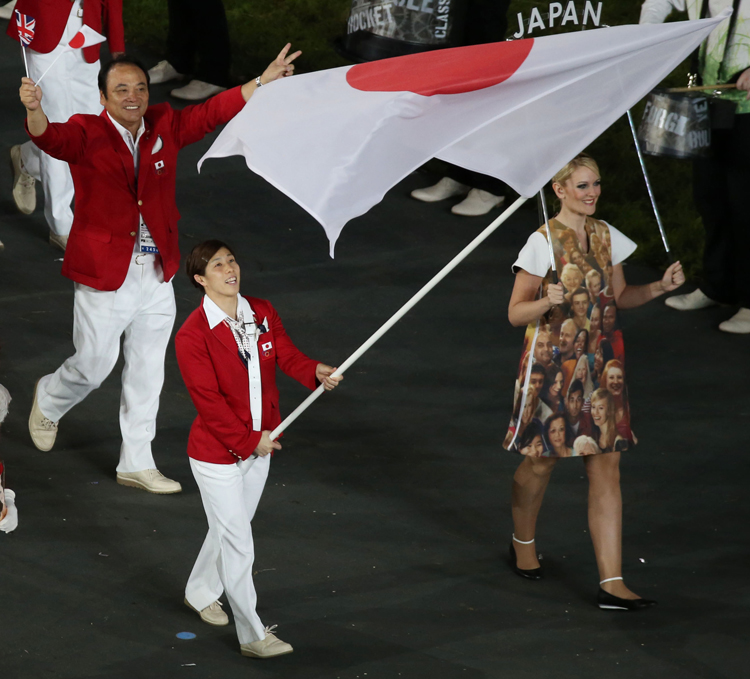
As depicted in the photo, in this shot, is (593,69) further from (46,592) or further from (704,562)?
(46,592)

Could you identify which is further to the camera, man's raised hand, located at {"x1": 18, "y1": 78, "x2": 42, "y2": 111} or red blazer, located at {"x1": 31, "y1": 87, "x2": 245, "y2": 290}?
red blazer, located at {"x1": 31, "y1": 87, "x2": 245, "y2": 290}

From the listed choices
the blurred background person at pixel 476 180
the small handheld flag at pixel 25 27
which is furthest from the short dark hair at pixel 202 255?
the blurred background person at pixel 476 180

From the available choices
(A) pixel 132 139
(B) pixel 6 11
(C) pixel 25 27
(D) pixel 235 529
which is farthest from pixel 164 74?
(D) pixel 235 529

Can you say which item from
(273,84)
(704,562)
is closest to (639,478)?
(704,562)

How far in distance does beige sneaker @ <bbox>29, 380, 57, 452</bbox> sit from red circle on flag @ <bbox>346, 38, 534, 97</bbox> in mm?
2463

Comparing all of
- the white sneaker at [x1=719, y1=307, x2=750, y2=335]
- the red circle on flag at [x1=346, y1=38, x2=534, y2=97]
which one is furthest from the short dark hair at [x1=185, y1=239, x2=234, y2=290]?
the white sneaker at [x1=719, y1=307, x2=750, y2=335]

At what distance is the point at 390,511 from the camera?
628cm

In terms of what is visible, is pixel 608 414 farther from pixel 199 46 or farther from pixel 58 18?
pixel 199 46

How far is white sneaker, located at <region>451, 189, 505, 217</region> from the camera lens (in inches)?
394

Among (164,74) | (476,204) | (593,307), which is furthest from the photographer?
(164,74)

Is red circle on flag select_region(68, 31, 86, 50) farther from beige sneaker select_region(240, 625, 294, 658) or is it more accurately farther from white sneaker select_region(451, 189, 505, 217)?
beige sneaker select_region(240, 625, 294, 658)

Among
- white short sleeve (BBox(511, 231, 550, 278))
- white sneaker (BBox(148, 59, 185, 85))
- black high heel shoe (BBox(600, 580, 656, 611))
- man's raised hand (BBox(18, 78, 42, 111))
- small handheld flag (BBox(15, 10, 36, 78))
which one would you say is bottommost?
black high heel shoe (BBox(600, 580, 656, 611))

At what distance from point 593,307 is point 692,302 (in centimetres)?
360

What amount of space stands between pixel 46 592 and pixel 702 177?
4902mm
